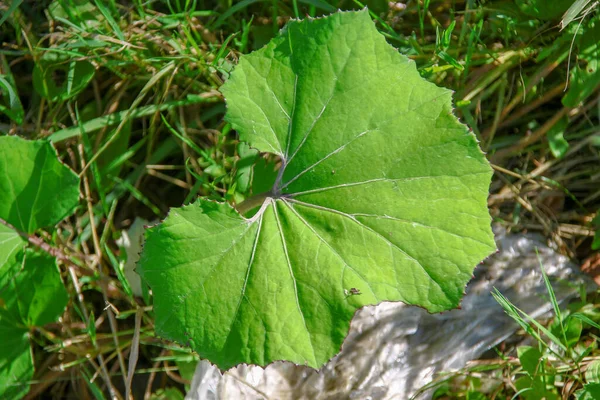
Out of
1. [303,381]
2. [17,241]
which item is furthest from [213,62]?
[303,381]

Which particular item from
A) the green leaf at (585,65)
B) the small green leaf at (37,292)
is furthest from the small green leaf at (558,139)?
the small green leaf at (37,292)

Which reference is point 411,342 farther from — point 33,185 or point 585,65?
point 33,185

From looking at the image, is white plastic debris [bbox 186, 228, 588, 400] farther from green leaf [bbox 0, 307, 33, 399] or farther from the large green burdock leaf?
green leaf [bbox 0, 307, 33, 399]

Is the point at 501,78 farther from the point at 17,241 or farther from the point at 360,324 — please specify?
the point at 17,241

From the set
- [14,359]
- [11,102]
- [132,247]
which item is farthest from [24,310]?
[11,102]

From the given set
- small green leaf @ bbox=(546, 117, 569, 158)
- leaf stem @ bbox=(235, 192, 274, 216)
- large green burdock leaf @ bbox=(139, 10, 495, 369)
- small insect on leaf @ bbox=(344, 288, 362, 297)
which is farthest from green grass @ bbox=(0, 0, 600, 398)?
small insect on leaf @ bbox=(344, 288, 362, 297)
